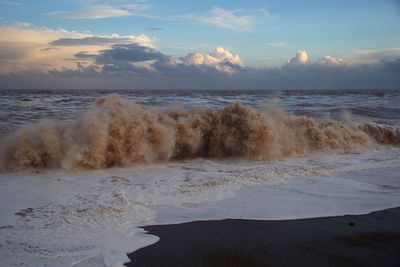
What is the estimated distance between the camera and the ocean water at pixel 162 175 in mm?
3488

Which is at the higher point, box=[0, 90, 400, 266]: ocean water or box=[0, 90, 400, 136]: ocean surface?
box=[0, 90, 400, 136]: ocean surface

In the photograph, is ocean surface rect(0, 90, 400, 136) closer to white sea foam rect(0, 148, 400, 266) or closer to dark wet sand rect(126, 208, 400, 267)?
white sea foam rect(0, 148, 400, 266)

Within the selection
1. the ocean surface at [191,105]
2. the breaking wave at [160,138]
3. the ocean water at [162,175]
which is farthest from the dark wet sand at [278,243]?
the ocean surface at [191,105]

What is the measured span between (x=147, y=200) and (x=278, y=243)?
1791 mm

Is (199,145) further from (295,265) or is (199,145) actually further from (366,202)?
(295,265)

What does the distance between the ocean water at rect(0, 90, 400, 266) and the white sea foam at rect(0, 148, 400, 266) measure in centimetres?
1

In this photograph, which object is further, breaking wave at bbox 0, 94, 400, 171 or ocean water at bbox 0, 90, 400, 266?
breaking wave at bbox 0, 94, 400, 171

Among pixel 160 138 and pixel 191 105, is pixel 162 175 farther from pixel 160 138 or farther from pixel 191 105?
pixel 191 105

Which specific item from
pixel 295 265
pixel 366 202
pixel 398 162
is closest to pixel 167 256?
pixel 295 265

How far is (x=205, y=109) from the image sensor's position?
908 centimetres

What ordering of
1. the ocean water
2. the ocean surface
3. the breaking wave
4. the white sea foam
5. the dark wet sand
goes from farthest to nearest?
the ocean surface < the breaking wave < the ocean water < the white sea foam < the dark wet sand

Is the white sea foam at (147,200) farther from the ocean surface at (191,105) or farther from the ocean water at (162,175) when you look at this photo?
the ocean surface at (191,105)

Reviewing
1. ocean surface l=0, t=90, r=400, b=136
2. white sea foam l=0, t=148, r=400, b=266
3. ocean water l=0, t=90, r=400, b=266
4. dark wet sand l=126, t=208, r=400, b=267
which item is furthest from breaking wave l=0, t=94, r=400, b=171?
dark wet sand l=126, t=208, r=400, b=267

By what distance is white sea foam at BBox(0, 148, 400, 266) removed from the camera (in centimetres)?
319
